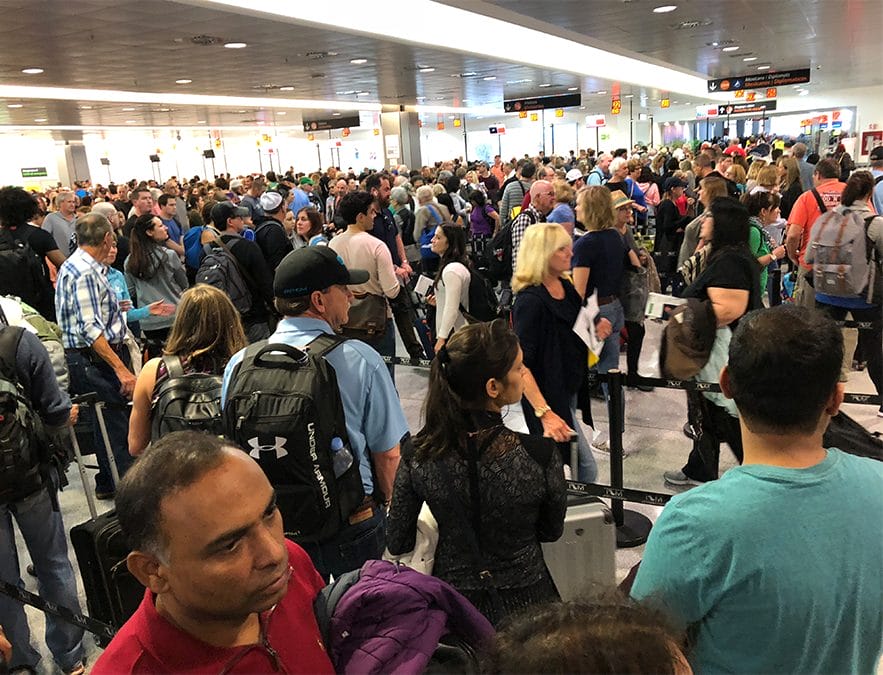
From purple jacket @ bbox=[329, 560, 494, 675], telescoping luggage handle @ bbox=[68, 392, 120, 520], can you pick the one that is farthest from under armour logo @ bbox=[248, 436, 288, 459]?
telescoping luggage handle @ bbox=[68, 392, 120, 520]

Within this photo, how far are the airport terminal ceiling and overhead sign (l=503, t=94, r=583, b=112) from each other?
68 centimetres

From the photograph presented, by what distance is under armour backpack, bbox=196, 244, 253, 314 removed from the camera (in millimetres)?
5070

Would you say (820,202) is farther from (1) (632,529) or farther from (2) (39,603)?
(2) (39,603)

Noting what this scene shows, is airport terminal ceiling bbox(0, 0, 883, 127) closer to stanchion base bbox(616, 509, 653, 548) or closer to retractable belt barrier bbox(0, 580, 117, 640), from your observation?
retractable belt barrier bbox(0, 580, 117, 640)

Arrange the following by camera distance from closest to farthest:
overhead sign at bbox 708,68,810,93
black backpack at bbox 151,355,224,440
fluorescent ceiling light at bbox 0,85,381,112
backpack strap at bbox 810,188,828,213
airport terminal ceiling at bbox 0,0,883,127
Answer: black backpack at bbox 151,355,224,440, backpack strap at bbox 810,188,828,213, airport terminal ceiling at bbox 0,0,883,127, fluorescent ceiling light at bbox 0,85,381,112, overhead sign at bbox 708,68,810,93

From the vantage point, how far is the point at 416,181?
11.8 meters

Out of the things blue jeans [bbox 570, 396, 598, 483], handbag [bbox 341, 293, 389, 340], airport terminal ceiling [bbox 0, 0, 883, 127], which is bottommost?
→ blue jeans [bbox 570, 396, 598, 483]

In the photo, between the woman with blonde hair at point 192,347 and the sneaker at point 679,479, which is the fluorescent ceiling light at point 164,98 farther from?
the sneaker at point 679,479

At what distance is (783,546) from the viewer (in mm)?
1236

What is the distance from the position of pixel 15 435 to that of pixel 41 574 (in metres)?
0.76

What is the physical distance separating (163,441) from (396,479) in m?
0.98

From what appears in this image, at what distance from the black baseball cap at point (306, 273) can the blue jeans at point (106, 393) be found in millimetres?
2357

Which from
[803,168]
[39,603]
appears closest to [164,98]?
[803,168]

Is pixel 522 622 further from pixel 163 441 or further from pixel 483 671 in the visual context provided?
pixel 163 441
